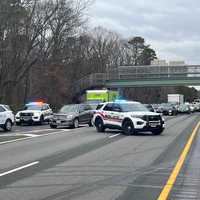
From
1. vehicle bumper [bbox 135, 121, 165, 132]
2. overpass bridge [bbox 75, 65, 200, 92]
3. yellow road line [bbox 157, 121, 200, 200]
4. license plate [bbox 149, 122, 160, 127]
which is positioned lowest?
yellow road line [bbox 157, 121, 200, 200]

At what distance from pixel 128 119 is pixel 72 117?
26.0 ft

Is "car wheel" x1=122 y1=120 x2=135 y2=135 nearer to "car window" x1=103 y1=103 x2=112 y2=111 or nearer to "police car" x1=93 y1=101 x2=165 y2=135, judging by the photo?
"police car" x1=93 y1=101 x2=165 y2=135

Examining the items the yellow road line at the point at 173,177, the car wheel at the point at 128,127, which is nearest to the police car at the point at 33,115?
the car wheel at the point at 128,127

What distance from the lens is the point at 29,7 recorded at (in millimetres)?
56750

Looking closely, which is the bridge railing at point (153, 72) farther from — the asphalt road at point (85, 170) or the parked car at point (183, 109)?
the asphalt road at point (85, 170)

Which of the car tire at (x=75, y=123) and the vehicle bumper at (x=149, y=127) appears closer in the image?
the vehicle bumper at (x=149, y=127)

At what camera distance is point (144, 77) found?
84938mm

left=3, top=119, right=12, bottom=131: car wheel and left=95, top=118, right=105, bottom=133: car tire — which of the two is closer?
left=95, top=118, right=105, bottom=133: car tire

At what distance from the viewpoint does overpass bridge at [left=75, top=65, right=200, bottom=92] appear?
81312 millimetres

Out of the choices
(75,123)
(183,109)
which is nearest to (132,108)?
(75,123)

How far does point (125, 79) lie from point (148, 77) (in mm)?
3750

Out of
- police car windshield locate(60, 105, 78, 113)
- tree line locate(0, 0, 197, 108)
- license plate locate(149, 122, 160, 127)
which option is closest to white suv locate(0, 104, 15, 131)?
police car windshield locate(60, 105, 78, 113)

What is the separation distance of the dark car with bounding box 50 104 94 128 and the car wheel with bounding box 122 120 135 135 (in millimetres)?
7398

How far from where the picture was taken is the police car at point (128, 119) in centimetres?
2589
